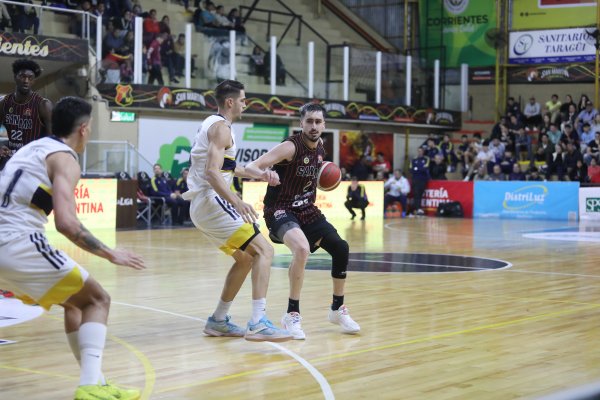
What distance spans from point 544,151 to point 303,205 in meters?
21.4

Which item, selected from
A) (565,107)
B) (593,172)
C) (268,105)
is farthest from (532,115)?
(268,105)

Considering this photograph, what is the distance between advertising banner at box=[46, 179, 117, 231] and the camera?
19.8 m

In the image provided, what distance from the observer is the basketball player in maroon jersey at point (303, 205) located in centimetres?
753

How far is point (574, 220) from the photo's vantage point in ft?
81.0

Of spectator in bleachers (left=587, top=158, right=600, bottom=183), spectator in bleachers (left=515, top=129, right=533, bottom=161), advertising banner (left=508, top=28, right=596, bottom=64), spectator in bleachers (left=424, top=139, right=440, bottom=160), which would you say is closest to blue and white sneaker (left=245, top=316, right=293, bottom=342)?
spectator in bleachers (left=587, top=158, right=600, bottom=183)

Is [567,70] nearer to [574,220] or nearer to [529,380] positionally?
[574,220]

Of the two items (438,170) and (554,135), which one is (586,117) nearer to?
(554,135)

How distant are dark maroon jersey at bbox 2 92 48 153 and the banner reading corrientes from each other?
26878 millimetres

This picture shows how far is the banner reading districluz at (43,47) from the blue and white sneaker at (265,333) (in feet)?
51.8

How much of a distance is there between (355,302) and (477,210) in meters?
18.2

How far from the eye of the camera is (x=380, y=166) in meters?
30.2

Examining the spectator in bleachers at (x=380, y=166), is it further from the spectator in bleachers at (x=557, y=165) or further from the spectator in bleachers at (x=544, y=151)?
the spectator in bleachers at (x=557, y=165)

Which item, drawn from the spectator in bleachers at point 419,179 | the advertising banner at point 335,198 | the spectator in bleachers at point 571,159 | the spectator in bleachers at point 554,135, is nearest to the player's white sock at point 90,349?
the advertising banner at point 335,198

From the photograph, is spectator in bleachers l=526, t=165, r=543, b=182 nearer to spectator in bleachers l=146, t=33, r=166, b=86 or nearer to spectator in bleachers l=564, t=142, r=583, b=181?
spectator in bleachers l=564, t=142, r=583, b=181
